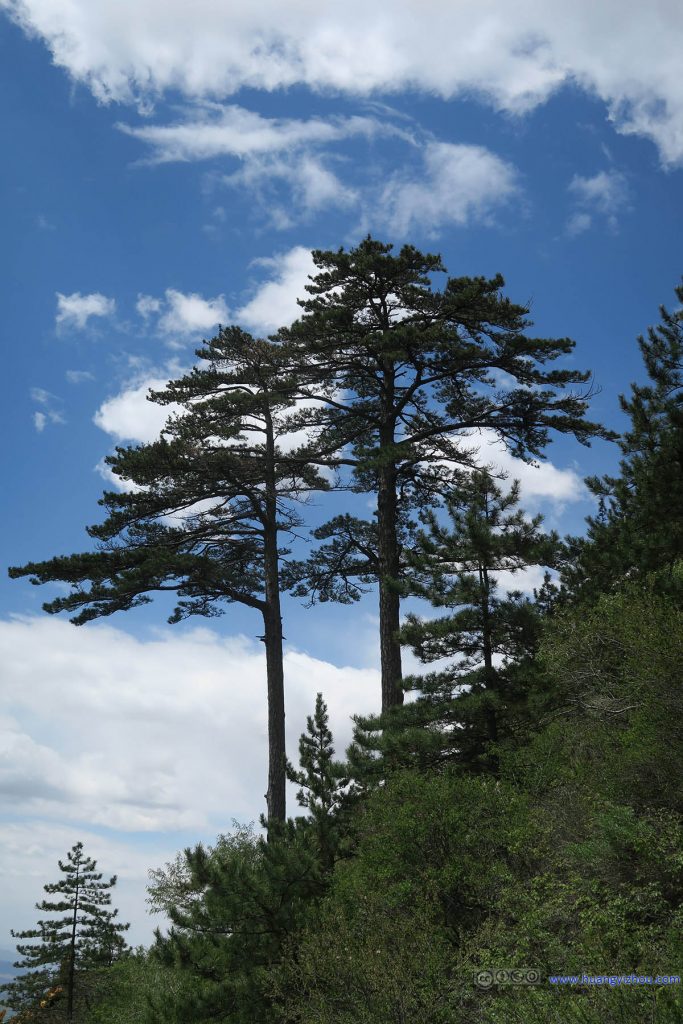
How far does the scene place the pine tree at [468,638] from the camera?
58.4ft

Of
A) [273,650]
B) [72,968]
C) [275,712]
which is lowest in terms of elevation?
[72,968]

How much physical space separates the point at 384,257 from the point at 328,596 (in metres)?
9.76

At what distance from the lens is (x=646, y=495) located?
64.2 feet

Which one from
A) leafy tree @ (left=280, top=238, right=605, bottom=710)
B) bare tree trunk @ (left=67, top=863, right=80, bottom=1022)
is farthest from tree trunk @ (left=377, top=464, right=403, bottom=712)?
bare tree trunk @ (left=67, top=863, right=80, bottom=1022)

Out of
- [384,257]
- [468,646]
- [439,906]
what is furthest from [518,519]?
[439,906]

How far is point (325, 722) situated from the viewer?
1689 centimetres

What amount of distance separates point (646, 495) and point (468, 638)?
511 cm

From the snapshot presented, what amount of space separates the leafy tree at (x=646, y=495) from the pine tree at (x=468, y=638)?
1162 millimetres

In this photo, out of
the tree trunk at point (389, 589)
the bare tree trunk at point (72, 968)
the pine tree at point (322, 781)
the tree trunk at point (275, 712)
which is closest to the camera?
the pine tree at point (322, 781)

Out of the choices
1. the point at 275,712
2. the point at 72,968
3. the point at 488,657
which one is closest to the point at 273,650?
the point at 275,712

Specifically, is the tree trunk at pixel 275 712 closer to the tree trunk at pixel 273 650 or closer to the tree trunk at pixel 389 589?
the tree trunk at pixel 273 650

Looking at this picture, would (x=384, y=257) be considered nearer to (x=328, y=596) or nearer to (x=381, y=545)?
(x=381, y=545)

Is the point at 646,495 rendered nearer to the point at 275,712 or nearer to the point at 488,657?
the point at 488,657

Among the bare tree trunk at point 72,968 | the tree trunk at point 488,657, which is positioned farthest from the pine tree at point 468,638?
the bare tree trunk at point 72,968
